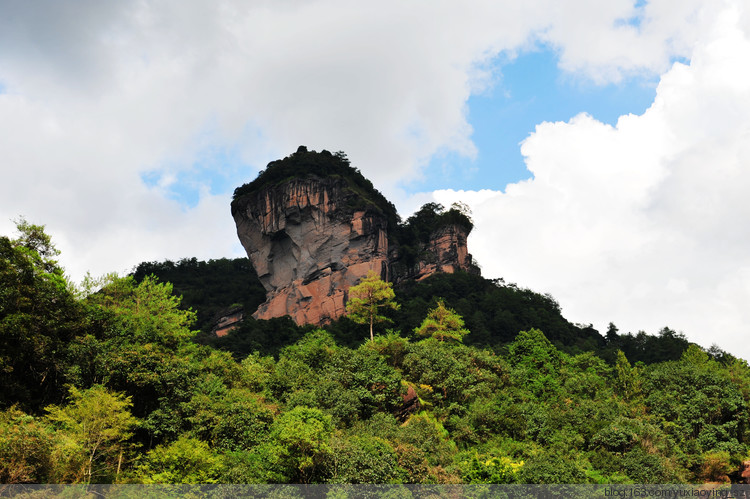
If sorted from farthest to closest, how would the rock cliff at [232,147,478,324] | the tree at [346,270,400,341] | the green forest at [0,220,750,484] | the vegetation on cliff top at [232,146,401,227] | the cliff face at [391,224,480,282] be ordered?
1. the cliff face at [391,224,480,282]
2. the vegetation on cliff top at [232,146,401,227]
3. the rock cliff at [232,147,478,324]
4. the tree at [346,270,400,341]
5. the green forest at [0,220,750,484]

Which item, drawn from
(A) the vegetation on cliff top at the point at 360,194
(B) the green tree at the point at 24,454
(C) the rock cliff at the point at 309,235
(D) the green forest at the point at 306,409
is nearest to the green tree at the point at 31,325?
(D) the green forest at the point at 306,409

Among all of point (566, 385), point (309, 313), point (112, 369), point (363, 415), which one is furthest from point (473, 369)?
point (309, 313)

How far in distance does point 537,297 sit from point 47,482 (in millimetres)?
55365

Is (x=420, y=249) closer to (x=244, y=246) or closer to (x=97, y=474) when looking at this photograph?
(x=244, y=246)

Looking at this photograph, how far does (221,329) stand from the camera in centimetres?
5631

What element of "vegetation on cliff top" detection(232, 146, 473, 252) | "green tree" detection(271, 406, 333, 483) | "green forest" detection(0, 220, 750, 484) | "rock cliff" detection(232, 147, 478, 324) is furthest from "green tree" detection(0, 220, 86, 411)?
"vegetation on cliff top" detection(232, 146, 473, 252)

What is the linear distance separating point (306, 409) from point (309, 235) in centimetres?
3988

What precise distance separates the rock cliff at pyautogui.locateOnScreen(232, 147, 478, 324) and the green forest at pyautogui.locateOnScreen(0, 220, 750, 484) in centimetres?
2415

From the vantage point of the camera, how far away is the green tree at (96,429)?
16969 millimetres

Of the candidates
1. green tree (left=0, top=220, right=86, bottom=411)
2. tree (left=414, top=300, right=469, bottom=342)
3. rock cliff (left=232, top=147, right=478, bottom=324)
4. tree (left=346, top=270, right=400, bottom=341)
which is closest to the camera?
green tree (left=0, top=220, right=86, bottom=411)

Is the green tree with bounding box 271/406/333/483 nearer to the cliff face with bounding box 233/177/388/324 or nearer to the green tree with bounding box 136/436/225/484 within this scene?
the green tree with bounding box 136/436/225/484

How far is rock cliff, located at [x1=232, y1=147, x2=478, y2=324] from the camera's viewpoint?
180ft

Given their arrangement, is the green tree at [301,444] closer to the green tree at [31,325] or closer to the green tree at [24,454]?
the green tree at [24,454]

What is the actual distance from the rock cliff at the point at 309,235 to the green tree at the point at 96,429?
34.2m
